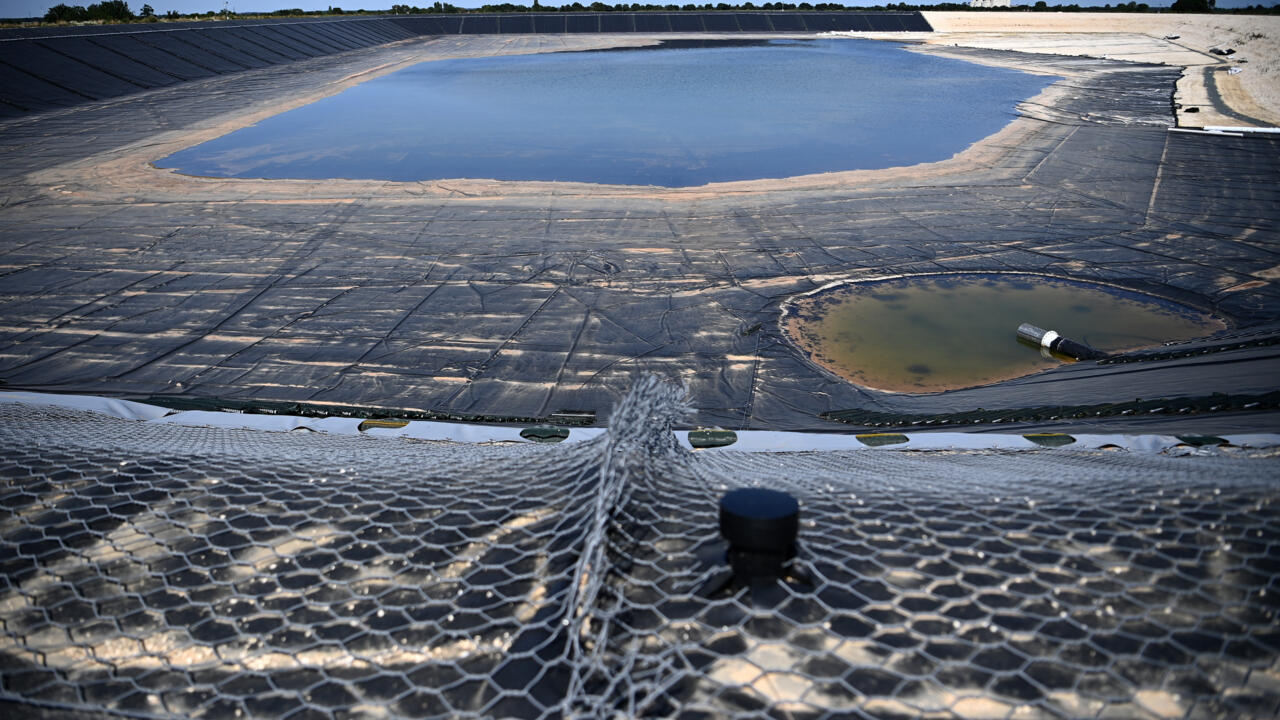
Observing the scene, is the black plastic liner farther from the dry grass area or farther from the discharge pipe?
the discharge pipe

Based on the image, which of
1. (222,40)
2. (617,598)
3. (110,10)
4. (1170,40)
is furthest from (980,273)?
(110,10)

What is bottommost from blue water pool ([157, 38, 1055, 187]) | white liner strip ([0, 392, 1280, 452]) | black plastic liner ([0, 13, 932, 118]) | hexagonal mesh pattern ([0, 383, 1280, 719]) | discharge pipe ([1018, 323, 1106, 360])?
discharge pipe ([1018, 323, 1106, 360])

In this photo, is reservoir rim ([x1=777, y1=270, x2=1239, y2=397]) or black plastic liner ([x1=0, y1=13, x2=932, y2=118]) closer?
reservoir rim ([x1=777, y1=270, x2=1239, y2=397])

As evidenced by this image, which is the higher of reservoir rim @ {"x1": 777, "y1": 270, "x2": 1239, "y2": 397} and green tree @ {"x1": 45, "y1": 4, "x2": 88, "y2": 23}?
green tree @ {"x1": 45, "y1": 4, "x2": 88, "y2": 23}

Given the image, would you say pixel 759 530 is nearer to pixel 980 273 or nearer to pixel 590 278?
pixel 590 278

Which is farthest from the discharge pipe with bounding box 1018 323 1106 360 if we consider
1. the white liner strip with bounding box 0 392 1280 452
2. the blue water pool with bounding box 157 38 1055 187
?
the blue water pool with bounding box 157 38 1055 187

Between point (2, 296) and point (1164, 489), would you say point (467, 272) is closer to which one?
point (2, 296)

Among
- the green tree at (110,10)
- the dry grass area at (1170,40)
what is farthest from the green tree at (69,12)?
the dry grass area at (1170,40)
